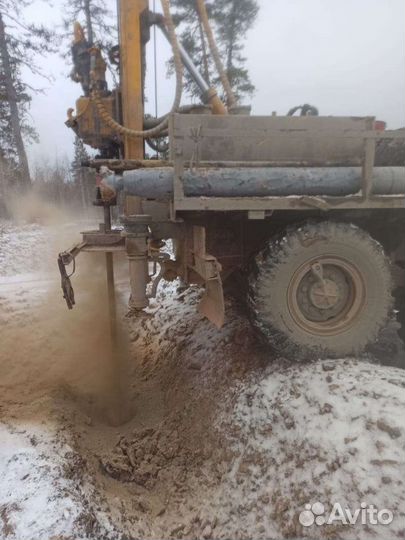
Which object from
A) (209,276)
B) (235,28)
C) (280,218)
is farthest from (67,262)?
(235,28)

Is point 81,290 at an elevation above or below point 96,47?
below

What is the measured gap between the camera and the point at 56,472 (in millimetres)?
3393

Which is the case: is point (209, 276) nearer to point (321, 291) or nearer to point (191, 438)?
point (321, 291)

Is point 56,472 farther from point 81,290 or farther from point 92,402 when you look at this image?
point 81,290

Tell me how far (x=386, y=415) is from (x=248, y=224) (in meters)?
2.17

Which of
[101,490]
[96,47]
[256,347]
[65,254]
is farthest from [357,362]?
[96,47]

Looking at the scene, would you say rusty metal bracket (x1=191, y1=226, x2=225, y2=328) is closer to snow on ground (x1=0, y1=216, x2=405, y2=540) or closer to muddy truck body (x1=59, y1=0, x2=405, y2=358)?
muddy truck body (x1=59, y1=0, x2=405, y2=358)

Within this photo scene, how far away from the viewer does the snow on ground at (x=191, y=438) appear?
2.95 meters

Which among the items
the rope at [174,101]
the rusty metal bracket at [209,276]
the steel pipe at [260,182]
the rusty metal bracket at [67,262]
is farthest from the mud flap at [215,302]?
the rope at [174,101]

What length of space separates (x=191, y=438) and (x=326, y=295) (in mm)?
1952

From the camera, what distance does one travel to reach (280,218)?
422 centimetres

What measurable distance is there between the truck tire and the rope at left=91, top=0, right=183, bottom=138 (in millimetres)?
2045

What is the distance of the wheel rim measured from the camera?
3938 mm


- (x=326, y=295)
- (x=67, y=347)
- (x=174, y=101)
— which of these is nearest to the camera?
(x=326, y=295)
